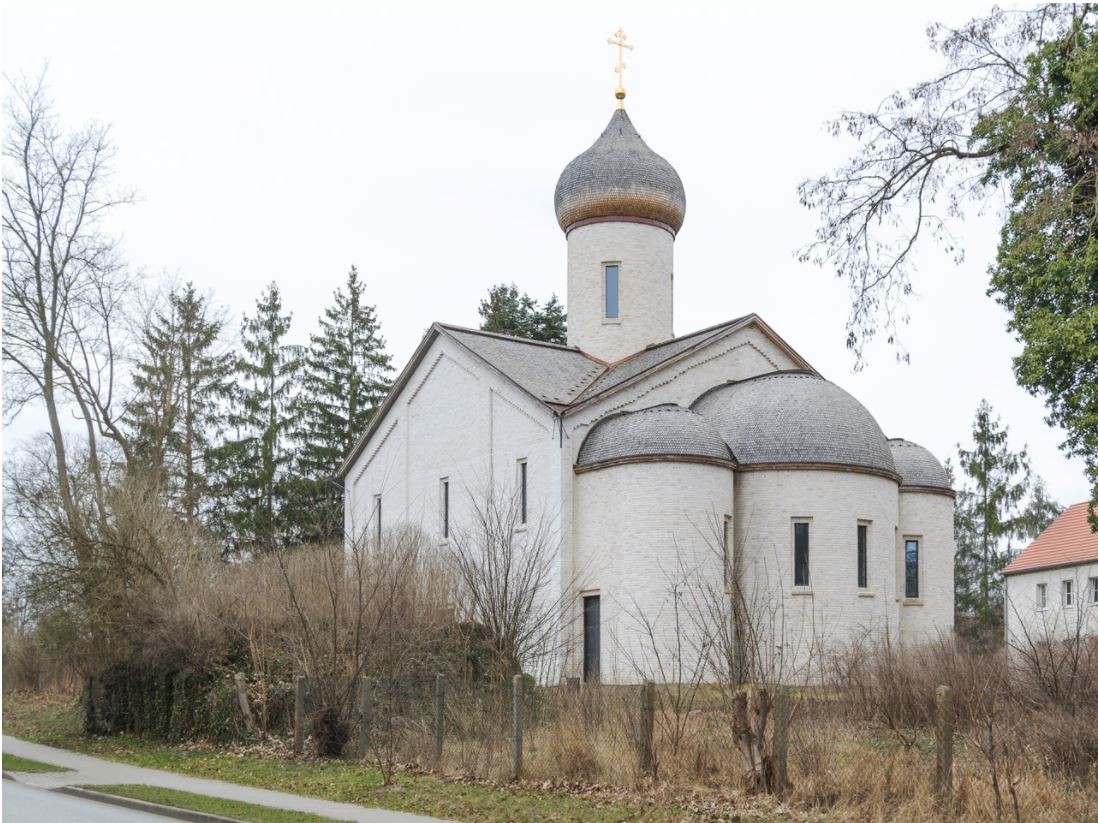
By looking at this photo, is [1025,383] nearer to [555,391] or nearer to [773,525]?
[773,525]

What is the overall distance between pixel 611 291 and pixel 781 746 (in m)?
24.5

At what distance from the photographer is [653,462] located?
29.0 meters

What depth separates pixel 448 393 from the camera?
34.9 m

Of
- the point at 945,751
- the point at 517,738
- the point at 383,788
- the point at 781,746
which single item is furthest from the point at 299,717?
the point at 945,751

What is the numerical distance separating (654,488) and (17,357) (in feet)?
64.6

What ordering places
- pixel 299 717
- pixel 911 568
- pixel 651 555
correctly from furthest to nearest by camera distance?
pixel 911 568, pixel 651 555, pixel 299 717

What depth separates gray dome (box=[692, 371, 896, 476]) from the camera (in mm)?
29969

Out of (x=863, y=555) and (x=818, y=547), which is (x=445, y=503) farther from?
(x=863, y=555)

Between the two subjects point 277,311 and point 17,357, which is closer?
point 17,357

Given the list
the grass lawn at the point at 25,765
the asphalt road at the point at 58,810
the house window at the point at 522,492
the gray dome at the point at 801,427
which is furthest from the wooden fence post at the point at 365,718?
the gray dome at the point at 801,427

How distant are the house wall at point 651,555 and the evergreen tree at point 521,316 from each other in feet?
106

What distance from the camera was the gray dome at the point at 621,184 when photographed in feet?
120

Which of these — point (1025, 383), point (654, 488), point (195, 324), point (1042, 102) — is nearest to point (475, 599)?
point (654, 488)

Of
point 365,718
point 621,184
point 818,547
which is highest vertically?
point 621,184
